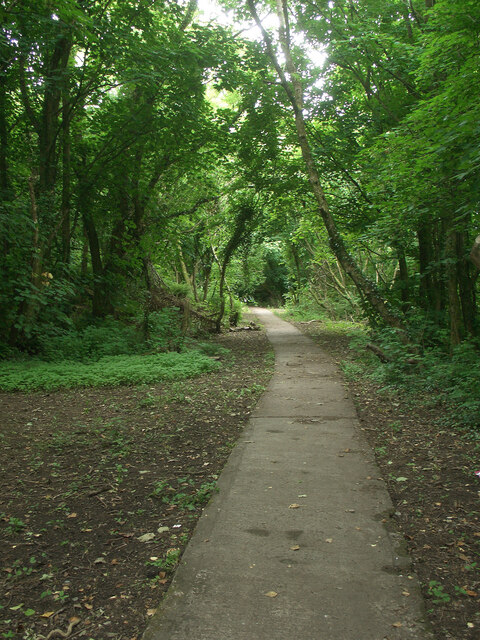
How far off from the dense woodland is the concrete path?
3796mm

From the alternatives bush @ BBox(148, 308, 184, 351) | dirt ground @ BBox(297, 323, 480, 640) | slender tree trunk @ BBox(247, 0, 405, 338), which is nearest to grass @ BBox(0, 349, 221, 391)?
bush @ BBox(148, 308, 184, 351)

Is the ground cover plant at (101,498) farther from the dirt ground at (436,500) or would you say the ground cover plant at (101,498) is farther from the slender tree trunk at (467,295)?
the slender tree trunk at (467,295)

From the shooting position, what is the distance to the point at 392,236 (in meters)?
9.24

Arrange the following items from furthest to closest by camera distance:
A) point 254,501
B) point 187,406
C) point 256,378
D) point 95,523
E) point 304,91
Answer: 1. point 304,91
2. point 256,378
3. point 187,406
4. point 254,501
5. point 95,523

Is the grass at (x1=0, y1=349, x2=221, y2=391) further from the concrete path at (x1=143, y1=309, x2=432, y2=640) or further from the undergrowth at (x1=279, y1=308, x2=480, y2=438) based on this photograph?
the concrete path at (x1=143, y1=309, x2=432, y2=640)

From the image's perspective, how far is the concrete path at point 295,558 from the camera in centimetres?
220

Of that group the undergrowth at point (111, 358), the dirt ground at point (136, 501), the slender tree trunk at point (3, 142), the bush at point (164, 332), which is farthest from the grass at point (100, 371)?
the slender tree trunk at point (3, 142)

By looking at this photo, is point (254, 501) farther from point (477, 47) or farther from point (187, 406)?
point (477, 47)

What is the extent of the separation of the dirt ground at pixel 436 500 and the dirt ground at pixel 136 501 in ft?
0.03

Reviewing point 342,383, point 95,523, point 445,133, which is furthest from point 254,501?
point 445,133

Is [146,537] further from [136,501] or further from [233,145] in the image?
[233,145]

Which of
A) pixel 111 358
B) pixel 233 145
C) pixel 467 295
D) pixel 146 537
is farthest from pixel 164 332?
pixel 146 537

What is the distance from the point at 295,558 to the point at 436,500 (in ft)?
4.62

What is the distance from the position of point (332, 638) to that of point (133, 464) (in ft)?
8.83
